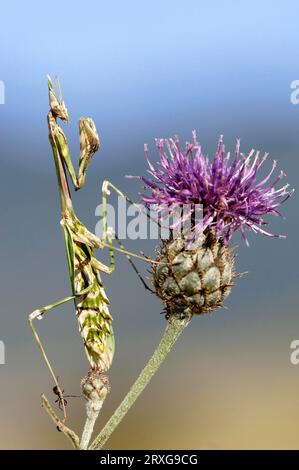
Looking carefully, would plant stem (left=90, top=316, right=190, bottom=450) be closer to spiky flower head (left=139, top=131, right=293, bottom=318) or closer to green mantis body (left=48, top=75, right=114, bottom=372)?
spiky flower head (left=139, top=131, right=293, bottom=318)

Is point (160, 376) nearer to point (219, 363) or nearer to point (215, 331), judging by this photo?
point (219, 363)

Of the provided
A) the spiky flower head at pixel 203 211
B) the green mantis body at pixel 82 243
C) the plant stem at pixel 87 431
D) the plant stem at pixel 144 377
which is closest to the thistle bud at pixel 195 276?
the spiky flower head at pixel 203 211

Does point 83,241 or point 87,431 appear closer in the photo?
point 87,431

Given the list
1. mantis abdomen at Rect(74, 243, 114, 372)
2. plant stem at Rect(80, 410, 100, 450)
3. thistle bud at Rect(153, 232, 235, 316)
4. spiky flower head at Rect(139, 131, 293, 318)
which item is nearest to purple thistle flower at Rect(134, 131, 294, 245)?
spiky flower head at Rect(139, 131, 293, 318)

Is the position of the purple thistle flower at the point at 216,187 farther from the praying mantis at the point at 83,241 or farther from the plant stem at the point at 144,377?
the plant stem at the point at 144,377

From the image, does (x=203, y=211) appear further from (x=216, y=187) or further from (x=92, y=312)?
(x=92, y=312)

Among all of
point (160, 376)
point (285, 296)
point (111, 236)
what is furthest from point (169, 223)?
point (285, 296)

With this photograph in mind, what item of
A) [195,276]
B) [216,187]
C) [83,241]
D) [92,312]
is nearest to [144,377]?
[92,312]
